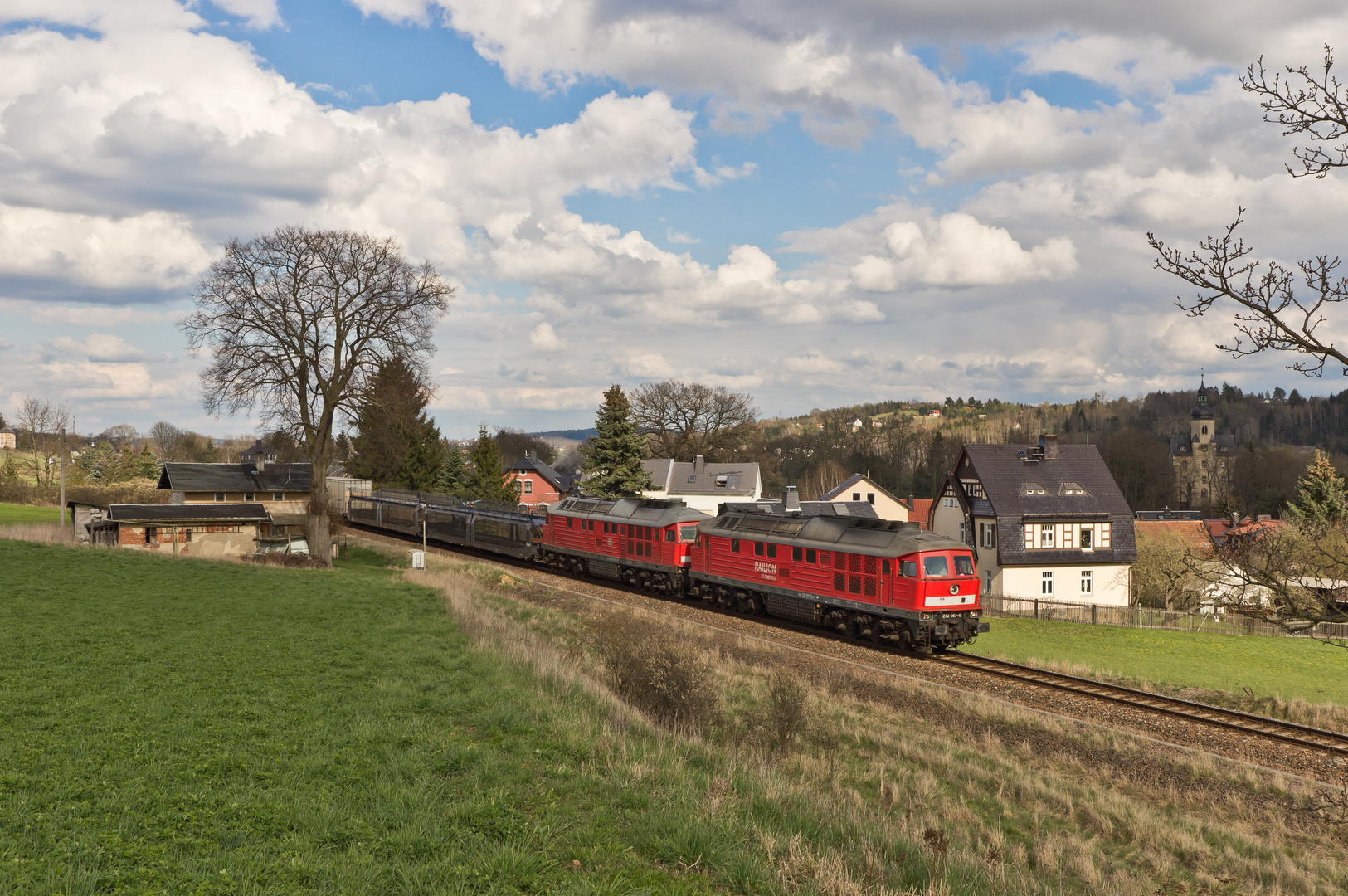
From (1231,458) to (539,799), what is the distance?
140m

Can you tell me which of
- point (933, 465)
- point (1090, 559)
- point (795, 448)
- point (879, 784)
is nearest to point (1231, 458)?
point (933, 465)

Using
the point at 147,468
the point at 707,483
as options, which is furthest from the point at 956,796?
the point at 147,468

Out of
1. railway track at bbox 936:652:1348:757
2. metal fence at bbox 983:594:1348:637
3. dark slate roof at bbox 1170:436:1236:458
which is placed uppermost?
dark slate roof at bbox 1170:436:1236:458

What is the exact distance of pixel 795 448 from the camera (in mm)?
143500

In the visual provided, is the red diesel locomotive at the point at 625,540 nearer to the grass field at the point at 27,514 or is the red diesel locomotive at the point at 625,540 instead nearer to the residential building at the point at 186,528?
the residential building at the point at 186,528

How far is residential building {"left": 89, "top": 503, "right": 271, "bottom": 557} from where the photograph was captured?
41594 mm

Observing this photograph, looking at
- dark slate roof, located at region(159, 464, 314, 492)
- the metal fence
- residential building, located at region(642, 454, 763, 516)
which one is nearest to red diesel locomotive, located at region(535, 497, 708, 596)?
the metal fence

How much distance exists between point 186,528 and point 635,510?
25.1m

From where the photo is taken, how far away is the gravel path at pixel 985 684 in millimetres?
16750

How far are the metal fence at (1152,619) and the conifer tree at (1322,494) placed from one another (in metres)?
21.9

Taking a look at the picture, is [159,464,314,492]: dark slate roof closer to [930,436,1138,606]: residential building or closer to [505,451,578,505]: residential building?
[505,451,578,505]: residential building

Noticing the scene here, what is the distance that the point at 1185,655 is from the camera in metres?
32.0

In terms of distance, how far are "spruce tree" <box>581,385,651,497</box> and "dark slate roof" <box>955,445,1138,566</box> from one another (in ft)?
81.0

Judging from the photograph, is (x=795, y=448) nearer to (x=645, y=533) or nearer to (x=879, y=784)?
(x=645, y=533)
